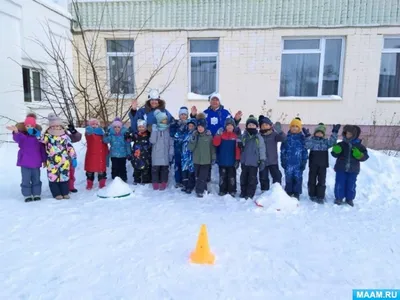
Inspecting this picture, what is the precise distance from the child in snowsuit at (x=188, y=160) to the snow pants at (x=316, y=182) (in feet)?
6.32

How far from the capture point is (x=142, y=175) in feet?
18.4

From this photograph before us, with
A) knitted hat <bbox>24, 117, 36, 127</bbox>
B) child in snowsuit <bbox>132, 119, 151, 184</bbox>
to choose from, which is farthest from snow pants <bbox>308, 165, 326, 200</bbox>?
knitted hat <bbox>24, 117, 36, 127</bbox>

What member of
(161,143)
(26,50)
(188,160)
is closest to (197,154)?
(188,160)

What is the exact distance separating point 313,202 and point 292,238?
1.50 metres

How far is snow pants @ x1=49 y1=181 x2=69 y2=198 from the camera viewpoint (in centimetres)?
488

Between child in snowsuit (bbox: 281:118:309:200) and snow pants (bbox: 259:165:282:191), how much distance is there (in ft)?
0.48

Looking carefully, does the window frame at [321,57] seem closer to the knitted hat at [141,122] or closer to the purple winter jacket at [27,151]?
the knitted hat at [141,122]

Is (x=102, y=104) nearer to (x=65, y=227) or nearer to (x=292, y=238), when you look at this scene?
(x=65, y=227)

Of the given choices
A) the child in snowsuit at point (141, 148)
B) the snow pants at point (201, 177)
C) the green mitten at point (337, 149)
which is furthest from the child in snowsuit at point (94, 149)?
the green mitten at point (337, 149)

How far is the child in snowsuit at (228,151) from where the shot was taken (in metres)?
5.02

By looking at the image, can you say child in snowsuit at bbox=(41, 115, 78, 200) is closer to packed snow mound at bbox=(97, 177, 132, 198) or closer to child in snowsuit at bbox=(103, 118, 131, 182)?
packed snow mound at bbox=(97, 177, 132, 198)

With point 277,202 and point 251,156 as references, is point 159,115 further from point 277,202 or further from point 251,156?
point 277,202

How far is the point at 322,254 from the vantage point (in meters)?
3.20

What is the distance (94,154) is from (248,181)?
8.80ft
